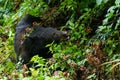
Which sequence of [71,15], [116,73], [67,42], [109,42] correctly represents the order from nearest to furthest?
[116,73]
[109,42]
[67,42]
[71,15]

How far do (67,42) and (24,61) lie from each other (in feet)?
2.42

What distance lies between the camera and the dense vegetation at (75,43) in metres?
3.87

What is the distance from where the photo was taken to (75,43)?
4887 millimetres

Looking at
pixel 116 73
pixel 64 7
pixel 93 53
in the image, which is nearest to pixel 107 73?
pixel 116 73

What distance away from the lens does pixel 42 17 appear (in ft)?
18.9

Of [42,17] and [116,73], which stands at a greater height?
[42,17]

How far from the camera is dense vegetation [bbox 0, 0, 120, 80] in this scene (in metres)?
3.87

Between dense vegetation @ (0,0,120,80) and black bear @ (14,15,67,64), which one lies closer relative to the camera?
dense vegetation @ (0,0,120,80)

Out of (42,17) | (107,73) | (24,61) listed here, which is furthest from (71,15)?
(107,73)

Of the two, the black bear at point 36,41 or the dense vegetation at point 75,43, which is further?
the black bear at point 36,41

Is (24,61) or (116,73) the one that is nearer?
(116,73)

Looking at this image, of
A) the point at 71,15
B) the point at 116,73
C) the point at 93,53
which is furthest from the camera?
the point at 71,15

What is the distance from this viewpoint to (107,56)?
418cm

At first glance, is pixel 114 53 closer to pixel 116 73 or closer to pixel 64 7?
pixel 116 73
